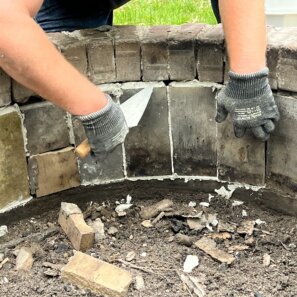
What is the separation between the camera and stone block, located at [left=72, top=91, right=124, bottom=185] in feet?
8.29

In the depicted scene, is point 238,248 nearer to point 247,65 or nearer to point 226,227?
point 226,227

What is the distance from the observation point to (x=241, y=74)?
216 cm

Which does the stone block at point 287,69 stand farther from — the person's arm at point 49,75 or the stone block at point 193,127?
the person's arm at point 49,75

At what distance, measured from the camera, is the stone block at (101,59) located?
2396 millimetres

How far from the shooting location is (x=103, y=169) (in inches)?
101

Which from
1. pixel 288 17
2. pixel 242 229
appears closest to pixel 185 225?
pixel 242 229

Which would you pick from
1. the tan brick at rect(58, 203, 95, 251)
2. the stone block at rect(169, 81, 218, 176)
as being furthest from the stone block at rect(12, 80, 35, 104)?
the stone block at rect(169, 81, 218, 176)

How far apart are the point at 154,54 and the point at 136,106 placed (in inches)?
7.9

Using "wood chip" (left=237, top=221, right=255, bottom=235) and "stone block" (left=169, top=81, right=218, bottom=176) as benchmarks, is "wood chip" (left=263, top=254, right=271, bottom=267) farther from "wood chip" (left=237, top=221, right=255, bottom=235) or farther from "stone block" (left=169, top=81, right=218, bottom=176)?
"stone block" (left=169, top=81, right=218, bottom=176)

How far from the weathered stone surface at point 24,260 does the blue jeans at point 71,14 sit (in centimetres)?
99

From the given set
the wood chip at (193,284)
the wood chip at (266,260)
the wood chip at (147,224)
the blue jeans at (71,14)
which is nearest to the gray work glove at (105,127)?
the wood chip at (147,224)

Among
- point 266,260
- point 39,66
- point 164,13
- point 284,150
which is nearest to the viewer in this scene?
point 39,66

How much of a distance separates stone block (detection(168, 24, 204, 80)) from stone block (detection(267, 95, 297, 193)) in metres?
0.33

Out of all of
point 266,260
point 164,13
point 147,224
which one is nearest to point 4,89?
point 147,224
